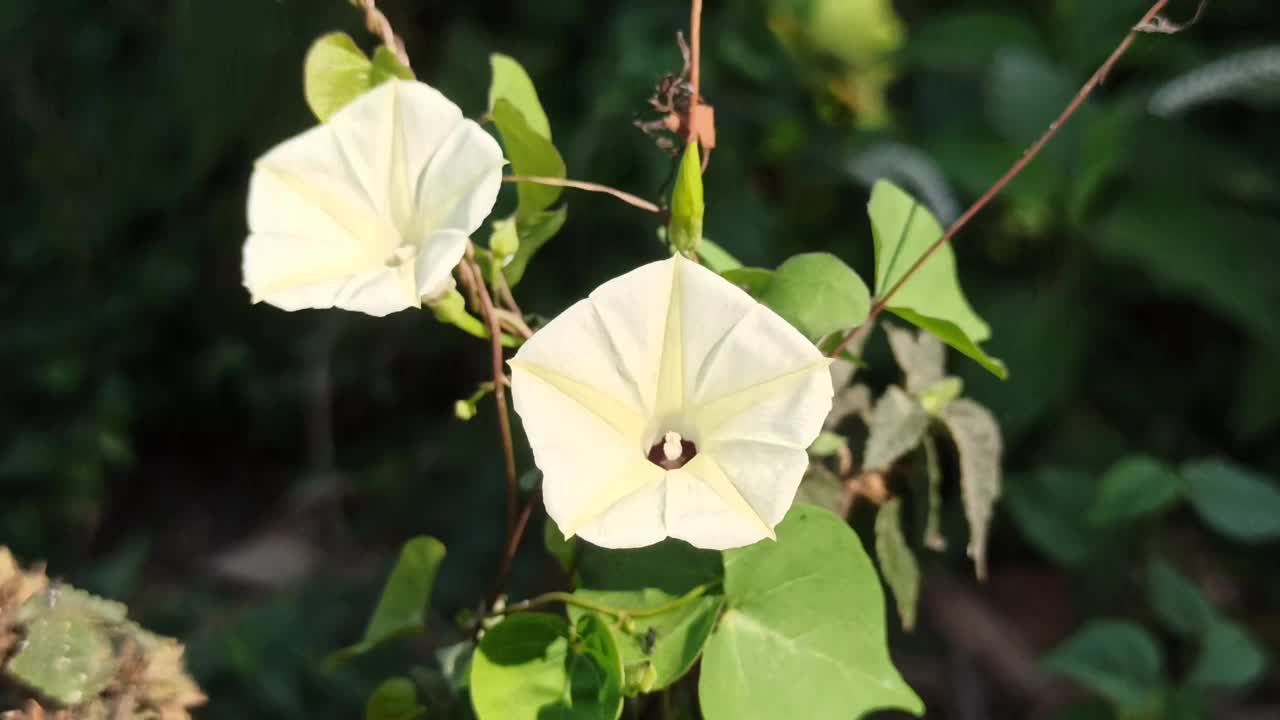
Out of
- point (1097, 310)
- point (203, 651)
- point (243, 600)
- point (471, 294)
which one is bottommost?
point (243, 600)

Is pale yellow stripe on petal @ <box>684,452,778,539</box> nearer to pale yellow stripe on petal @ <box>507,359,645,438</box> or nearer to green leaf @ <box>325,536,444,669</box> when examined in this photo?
pale yellow stripe on petal @ <box>507,359,645,438</box>

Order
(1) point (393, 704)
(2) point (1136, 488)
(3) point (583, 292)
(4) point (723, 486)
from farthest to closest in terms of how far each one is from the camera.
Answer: (3) point (583, 292), (2) point (1136, 488), (1) point (393, 704), (4) point (723, 486)

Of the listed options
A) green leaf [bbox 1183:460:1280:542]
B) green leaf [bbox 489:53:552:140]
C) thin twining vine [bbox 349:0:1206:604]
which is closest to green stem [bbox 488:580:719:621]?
Result: thin twining vine [bbox 349:0:1206:604]

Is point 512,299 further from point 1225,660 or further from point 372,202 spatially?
point 1225,660

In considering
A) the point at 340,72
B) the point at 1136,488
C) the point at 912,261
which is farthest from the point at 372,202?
the point at 1136,488

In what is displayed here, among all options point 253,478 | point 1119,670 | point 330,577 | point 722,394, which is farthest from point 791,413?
point 253,478

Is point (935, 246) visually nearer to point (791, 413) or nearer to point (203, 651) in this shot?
point (791, 413)
